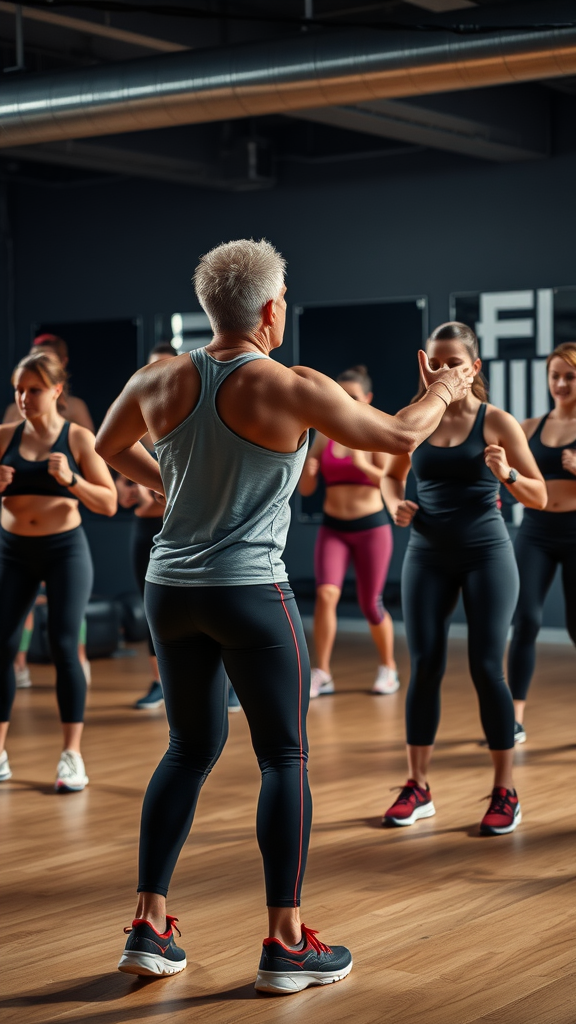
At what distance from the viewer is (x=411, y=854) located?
375 cm

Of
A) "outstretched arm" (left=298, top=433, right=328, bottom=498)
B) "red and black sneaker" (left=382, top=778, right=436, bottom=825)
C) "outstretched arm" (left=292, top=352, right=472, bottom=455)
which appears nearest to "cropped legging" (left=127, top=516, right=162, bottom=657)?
"outstretched arm" (left=298, top=433, right=328, bottom=498)

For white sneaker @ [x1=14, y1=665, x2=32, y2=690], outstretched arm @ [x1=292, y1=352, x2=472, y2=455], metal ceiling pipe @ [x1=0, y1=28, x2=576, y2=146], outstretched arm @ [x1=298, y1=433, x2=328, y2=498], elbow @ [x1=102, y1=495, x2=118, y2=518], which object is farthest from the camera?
white sneaker @ [x1=14, y1=665, x2=32, y2=690]

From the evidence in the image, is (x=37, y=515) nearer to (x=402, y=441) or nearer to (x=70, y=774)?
(x=70, y=774)

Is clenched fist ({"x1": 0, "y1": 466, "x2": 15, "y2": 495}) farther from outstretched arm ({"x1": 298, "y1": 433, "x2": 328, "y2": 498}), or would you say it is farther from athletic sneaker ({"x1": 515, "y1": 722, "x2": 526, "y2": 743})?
athletic sneaker ({"x1": 515, "y1": 722, "x2": 526, "y2": 743})

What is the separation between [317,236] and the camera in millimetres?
9164

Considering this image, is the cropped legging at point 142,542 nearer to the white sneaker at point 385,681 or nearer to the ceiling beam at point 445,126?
the white sneaker at point 385,681

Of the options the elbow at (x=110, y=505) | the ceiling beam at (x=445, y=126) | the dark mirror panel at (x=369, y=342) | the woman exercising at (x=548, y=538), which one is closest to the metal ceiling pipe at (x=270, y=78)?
the woman exercising at (x=548, y=538)

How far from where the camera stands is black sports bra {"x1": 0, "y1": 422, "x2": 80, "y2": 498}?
4.55 meters

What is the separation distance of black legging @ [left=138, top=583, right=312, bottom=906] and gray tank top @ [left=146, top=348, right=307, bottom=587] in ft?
0.14

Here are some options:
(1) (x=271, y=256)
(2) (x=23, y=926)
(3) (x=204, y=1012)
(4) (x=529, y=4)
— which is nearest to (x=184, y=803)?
(3) (x=204, y=1012)

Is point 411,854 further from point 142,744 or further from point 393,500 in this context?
point 142,744

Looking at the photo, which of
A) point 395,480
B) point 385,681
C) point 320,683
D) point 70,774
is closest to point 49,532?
point 70,774

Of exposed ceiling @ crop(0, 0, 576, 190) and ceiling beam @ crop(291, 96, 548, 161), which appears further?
ceiling beam @ crop(291, 96, 548, 161)

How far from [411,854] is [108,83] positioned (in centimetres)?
372
